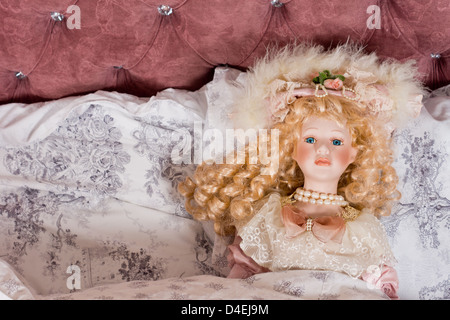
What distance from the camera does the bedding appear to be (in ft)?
4.25

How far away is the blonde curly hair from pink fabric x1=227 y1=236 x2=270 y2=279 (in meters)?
0.08

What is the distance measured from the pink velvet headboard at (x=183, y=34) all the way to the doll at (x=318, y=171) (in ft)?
0.32

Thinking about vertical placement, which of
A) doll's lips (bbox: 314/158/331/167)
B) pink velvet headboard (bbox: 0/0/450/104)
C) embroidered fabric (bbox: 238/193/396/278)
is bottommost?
embroidered fabric (bbox: 238/193/396/278)

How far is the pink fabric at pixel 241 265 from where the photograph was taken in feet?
4.01

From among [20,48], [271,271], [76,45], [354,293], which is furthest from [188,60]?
[354,293]

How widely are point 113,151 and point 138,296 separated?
1.60 feet

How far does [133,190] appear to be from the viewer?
1403 mm

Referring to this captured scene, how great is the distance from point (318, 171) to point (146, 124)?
1.62 feet
